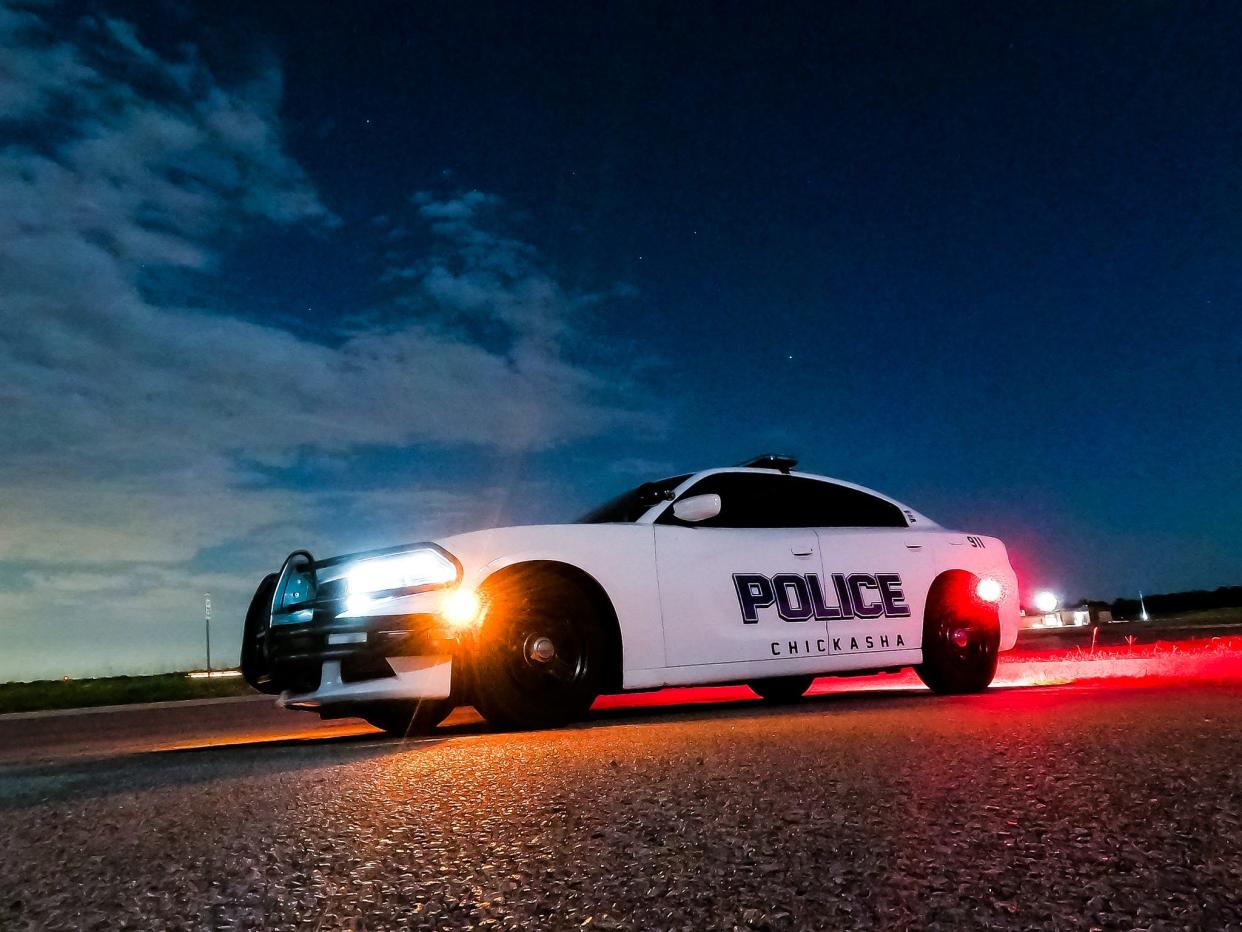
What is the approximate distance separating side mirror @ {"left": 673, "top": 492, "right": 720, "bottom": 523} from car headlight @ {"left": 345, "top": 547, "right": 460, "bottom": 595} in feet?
5.03

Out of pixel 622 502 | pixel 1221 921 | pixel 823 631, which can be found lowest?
pixel 1221 921

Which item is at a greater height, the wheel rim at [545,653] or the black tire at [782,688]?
the wheel rim at [545,653]

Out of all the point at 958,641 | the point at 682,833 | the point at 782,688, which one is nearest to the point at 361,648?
the point at 682,833

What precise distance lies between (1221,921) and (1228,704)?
358 cm

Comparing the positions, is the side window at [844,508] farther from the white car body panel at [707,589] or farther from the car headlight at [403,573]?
the car headlight at [403,573]

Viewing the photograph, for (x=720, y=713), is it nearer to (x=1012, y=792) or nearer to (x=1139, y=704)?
(x=1139, y=704)

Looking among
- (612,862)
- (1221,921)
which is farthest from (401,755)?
Result: (1221,921)

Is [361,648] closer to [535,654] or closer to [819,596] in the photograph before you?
[535,654]

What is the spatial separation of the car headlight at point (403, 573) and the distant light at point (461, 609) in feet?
0.29

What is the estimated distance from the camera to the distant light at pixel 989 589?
8.02 metres

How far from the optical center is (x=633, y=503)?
7.08 m

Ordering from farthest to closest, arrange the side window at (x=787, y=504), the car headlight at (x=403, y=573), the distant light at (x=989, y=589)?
the distant light at (x=989, y=589) < the side window at (x=787, y=504) < the car headlight at (x=403, y=573)

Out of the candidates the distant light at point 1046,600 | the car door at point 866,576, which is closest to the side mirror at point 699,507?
the car door at point 866,576

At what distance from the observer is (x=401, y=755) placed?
4.62m
